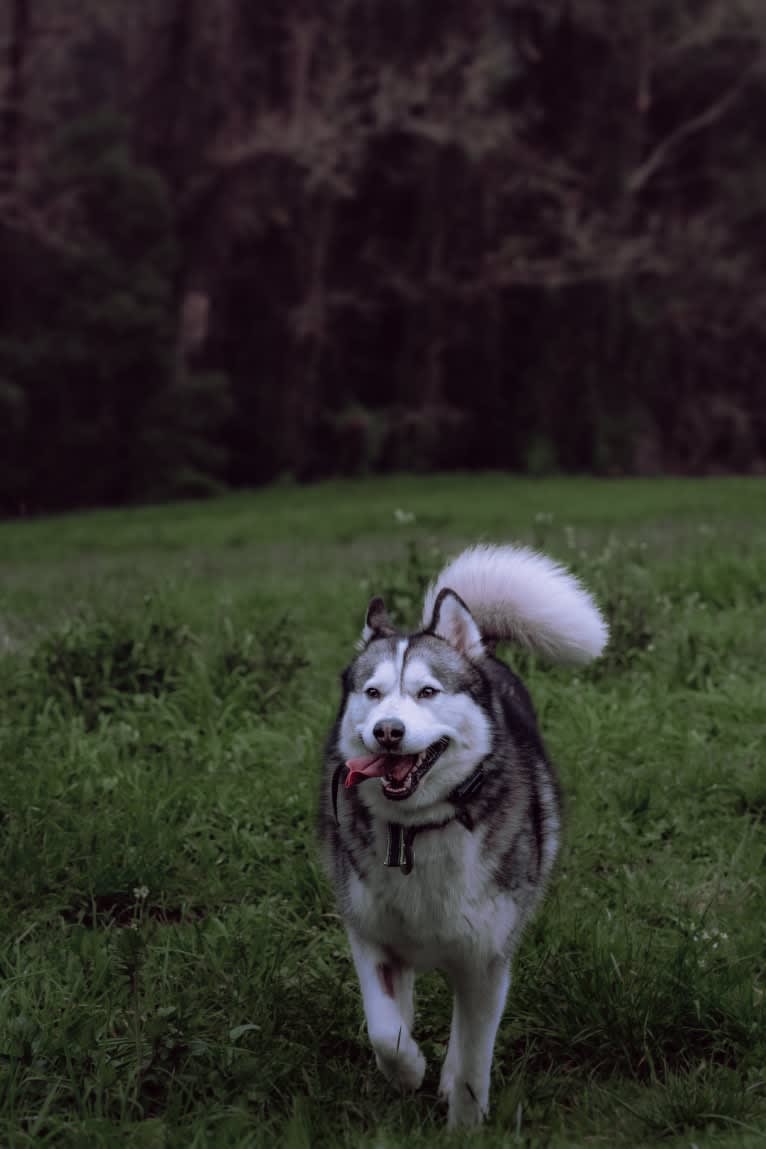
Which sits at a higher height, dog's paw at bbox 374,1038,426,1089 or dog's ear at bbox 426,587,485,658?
dog's ear at bbox 426,587,485,658

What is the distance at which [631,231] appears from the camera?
82.7 ft

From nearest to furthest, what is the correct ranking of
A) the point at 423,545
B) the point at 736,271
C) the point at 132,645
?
the point at 132,645
the point at 423,545
the point at 736,271

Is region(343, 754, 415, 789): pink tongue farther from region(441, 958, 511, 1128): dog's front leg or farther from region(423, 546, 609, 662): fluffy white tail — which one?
region(423, 546, 609, 662): fluffy white tail

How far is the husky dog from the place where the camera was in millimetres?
3084

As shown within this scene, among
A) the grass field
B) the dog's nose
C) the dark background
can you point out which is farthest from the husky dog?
the dark background

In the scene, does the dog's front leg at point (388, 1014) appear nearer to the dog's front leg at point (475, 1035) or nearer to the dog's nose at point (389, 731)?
the dog's front leg at point (475, 1035)

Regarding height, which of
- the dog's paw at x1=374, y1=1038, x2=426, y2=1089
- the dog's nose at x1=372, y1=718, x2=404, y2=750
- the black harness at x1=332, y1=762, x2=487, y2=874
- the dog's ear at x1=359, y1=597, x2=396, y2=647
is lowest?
the dog's paw at x1=374, y1=1038, x2=426, y2=1089

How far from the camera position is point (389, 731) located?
2.92 metres

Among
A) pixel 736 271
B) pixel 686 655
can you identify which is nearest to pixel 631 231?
pixel 736 271

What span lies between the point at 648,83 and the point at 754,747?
77.8ft

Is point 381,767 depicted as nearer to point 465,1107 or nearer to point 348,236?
point 465,1107

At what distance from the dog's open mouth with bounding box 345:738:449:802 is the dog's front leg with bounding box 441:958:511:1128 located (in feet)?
1.64

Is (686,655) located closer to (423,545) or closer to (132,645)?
(132,645)

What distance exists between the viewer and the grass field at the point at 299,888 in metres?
3.21
